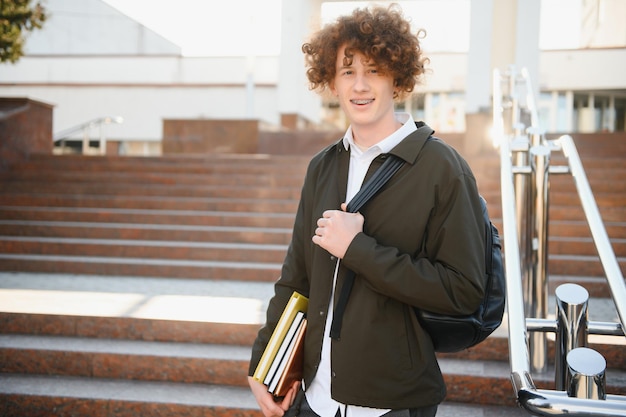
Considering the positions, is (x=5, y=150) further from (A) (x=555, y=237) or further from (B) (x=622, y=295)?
(B) (x=622, y=295)

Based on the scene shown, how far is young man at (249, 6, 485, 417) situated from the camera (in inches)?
61.6

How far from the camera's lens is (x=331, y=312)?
173 cm

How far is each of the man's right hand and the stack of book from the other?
20mm

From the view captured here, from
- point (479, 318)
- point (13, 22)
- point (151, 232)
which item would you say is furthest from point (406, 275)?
point (13, 22)

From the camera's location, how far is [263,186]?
26.7ft

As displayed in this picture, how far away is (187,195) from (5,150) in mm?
2788

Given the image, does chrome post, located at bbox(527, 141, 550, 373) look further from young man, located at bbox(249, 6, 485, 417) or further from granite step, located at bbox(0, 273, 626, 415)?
young man, located at bbox(249, 6, 485, 417)

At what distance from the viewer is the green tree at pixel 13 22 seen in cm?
929

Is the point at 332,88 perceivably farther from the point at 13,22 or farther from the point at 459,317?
the point at 13,22

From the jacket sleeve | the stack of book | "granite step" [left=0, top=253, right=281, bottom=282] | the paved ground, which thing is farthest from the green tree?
the jacket sleeve

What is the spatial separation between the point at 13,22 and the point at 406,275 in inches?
381

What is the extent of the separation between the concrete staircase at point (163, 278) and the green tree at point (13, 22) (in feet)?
6.05

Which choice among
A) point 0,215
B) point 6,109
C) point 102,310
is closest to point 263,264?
point 102,310

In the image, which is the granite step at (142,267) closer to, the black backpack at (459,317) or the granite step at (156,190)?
the granite step at (156,190)
